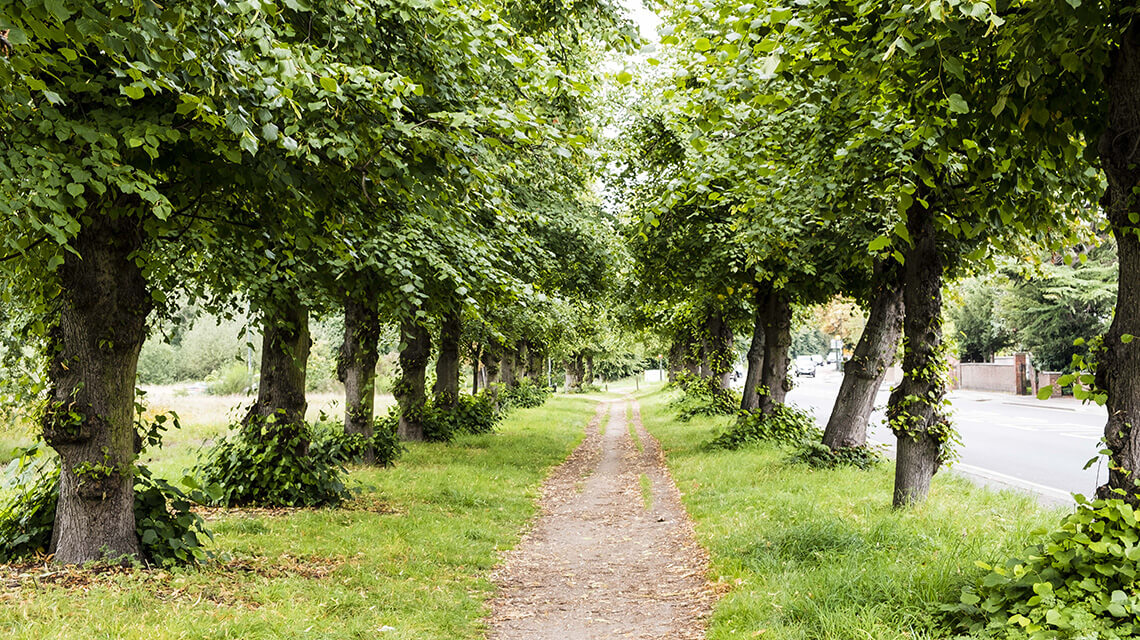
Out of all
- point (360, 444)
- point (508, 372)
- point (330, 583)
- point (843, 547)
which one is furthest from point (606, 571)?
point (508, 372)

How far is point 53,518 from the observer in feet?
21.1

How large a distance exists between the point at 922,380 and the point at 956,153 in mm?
2634

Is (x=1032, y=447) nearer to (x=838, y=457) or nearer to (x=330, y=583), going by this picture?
(x=838, y=457)

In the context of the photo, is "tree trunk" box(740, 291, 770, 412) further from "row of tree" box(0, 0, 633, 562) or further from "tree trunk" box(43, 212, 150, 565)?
"tree trunk" box(43, 212, 150, 565)

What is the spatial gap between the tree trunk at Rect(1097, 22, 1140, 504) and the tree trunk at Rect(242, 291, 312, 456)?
9.05 meters

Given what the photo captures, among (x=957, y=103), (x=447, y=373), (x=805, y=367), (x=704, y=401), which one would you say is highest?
(x=957, y=103)

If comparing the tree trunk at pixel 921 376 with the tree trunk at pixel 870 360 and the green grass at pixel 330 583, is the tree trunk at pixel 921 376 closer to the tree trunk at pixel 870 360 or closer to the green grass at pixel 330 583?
the tree trunk at pixel 870 360

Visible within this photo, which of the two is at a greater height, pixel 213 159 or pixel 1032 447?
pixel 213 159

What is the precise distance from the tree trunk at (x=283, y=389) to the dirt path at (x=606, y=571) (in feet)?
12.2

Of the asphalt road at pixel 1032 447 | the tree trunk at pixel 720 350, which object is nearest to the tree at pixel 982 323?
the asphalt road at pixel 1032 447

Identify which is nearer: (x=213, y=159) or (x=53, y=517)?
(x=213, y=159)

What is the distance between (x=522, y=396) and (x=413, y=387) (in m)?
19.9

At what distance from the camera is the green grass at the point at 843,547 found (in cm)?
518

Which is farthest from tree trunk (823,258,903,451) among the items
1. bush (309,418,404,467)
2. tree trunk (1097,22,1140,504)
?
bush (309,418,404,467)
